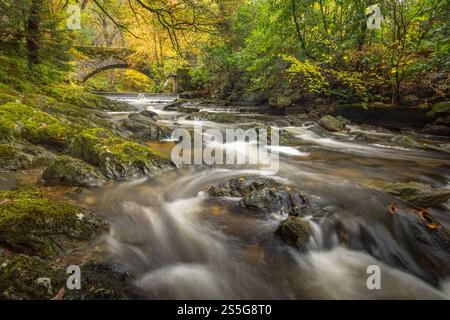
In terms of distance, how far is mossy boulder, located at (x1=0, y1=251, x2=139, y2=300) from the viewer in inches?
67.1

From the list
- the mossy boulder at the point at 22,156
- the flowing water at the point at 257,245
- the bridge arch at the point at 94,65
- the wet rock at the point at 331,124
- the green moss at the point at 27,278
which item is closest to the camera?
the green moss at the point at 27,278

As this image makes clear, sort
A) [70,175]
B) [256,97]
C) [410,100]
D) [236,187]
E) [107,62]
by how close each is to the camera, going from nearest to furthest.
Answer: [70,175]
[236,187]
[410,100]
[256,97]
[107,62]

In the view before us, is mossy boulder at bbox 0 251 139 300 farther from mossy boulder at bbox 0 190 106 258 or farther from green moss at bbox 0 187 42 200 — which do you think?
green moss at bbox 0 187 42 200

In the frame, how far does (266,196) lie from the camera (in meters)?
3.46

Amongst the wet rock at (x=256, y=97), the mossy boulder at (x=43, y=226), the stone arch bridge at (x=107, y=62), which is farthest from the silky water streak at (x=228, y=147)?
the stone arch bridge at (x=107, y=62)

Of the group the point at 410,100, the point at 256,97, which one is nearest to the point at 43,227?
the point at 410,100

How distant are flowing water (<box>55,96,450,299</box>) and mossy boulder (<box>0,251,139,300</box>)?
0.27 metres

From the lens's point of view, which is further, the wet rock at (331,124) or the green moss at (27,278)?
the wet rock at (331,124)

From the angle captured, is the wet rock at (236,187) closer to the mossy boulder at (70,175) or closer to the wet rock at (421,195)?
the mossy boulder at (70,175)

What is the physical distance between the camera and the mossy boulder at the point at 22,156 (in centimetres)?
378

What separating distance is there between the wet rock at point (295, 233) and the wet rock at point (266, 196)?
415 millimetres

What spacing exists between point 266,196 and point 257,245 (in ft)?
2.63

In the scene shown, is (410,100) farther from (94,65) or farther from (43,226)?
(94,65)
